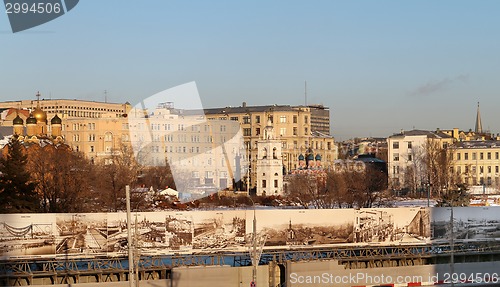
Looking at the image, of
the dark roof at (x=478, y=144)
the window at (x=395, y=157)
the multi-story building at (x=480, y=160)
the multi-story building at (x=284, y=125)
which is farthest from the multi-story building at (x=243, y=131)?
the multi-story building at (x=480, y=160)

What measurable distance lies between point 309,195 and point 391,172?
105ft

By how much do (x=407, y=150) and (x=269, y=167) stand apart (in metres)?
→ 21.3

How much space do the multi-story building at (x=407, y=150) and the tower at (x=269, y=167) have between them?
1435 cm

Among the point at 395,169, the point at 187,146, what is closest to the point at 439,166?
the point at 395,169

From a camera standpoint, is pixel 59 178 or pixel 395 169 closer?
pixel 59 178

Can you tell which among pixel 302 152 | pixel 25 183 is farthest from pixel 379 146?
pixel 25 183

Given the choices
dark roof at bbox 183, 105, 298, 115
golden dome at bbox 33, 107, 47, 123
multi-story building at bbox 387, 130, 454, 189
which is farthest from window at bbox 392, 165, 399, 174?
golden dome at bbox 33, 107, 47, 123

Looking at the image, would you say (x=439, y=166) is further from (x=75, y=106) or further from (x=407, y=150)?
(x=75, y=106)

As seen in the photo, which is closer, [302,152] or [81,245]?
[81,245]

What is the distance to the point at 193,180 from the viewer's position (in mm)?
95438

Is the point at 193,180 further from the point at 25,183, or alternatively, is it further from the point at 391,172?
the point at 25,183

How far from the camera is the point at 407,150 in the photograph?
11638cm

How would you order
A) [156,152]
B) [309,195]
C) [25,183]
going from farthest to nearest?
[156,152]
[309,195]
[25,183]

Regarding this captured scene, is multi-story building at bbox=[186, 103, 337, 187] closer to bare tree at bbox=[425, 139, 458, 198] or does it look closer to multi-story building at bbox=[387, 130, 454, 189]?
multi-story building at bbox=[387, 130, 454, 189]
